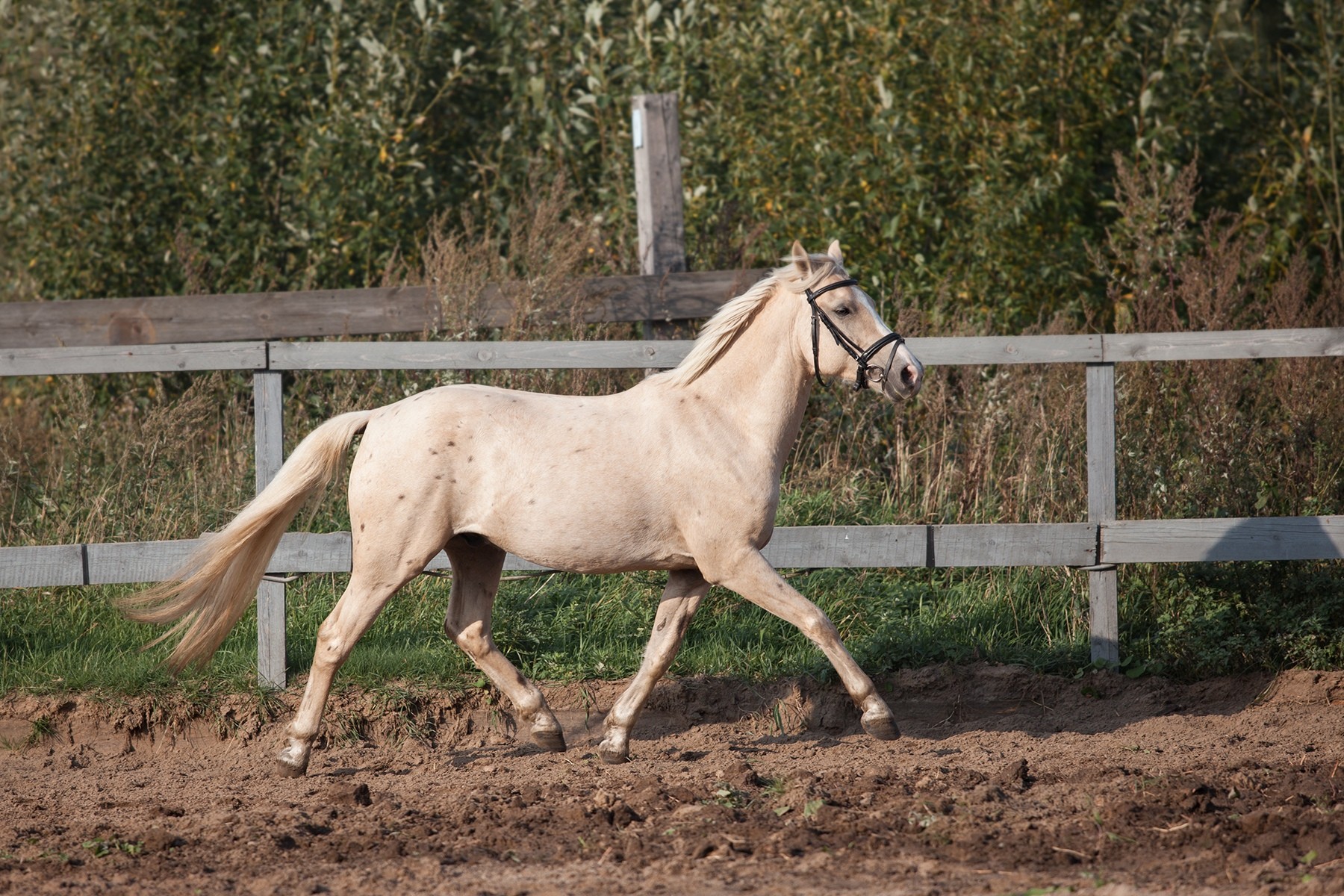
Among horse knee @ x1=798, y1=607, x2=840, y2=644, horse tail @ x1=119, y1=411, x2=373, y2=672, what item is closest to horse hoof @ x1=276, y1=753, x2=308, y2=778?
horse tail @ x1=119, y1=411, x2=373, y2=672

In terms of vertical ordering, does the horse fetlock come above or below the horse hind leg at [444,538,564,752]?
below

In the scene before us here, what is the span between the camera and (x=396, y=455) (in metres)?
4.75

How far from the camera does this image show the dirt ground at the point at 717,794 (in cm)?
352

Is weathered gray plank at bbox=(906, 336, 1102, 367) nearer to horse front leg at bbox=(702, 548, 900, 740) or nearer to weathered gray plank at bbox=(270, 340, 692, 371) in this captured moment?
weathered gray plank at bbox=(270, 340, 692, 371)

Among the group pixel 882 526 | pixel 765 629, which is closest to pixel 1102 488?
pixel 882 526

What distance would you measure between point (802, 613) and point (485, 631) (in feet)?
4.26

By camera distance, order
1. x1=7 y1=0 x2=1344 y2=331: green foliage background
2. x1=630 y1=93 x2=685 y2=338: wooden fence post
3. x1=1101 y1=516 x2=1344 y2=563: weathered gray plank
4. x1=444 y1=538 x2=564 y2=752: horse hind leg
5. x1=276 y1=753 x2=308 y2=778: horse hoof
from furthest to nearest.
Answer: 1. x1=7 y1=0 x2=1344 y2=331: green foliage background
2. x1=630 y1=93 x2=685 y2=338: wooden fence post
3. x1=1101 y1=516 x2=1344 y2=563: weathered gray plank
4. x1=444 y1=538 x2=564 y2=752: horse hind leg
5. x1=276 y1=753 x2=308 y2=778: horse hoof

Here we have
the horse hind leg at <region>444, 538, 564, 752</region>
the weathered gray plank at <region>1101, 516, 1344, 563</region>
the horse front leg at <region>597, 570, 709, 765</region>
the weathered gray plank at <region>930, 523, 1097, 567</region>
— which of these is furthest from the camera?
the weathered gray plank at <region>930, 523, 1097, 567</region>

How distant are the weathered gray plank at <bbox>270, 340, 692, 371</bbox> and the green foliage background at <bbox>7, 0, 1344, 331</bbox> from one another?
2697mm

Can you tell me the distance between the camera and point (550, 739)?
508 cm

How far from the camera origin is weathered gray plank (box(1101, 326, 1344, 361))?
18.9ft

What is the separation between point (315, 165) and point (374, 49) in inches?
40.6

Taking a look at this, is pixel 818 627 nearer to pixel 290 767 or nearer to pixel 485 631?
pixel 485 631

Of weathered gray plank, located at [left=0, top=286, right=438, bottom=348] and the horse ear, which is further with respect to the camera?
weathered gray plank, located at [left=0, top=286, right=438, bottom=348]
